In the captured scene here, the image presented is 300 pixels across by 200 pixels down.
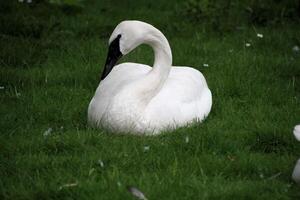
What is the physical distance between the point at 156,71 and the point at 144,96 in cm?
35

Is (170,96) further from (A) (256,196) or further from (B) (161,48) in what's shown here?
(A) (256,196)

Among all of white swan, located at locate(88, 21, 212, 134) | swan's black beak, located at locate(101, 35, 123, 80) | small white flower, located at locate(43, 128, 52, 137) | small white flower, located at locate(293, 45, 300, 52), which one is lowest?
small white flower, located at locate(293, 45, 300, 52)

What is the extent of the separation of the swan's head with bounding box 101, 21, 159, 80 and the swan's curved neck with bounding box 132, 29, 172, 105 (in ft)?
0.37

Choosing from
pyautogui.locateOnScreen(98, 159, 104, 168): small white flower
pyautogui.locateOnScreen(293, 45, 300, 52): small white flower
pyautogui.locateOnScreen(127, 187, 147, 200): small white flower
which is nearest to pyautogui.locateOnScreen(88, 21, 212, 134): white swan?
pyautogui.locateOnScreen(98, 159, 104, 168): small white flower

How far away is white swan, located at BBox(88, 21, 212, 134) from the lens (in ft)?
22.1

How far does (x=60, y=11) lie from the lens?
11086 millimetres

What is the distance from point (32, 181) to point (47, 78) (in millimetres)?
2994

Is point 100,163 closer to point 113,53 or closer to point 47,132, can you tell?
point 47,132

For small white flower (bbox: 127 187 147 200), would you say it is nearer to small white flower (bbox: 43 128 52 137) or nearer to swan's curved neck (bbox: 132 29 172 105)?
small white flower (bbox: 43 128 52 137)

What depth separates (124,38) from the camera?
6805mm

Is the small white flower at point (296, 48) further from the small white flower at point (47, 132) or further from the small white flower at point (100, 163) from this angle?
the small white flower at point (100, 163)

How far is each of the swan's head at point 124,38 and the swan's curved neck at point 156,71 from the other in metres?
0.11

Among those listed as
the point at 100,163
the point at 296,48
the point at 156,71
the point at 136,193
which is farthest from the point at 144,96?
the point at 296,48

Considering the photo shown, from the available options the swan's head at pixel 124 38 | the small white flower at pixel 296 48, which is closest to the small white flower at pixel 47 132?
the swan's head at pixel 124 38
